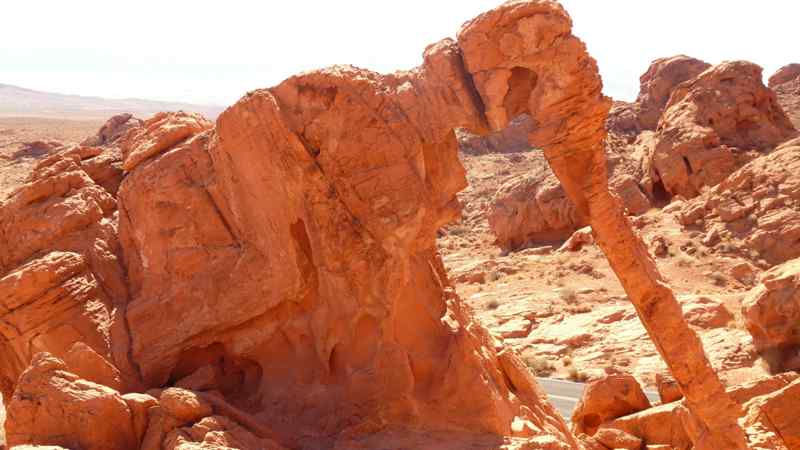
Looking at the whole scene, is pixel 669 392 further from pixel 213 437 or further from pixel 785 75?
pixel 785 75

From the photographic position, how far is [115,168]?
1397cm

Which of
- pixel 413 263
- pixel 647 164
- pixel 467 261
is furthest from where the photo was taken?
pixel 467 261

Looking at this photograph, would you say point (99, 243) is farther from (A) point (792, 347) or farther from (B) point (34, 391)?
(A) point (792, 347)

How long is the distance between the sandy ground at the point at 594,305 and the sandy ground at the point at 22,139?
75.5ft

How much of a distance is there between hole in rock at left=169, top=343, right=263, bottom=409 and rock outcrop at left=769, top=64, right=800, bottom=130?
46.6 meters

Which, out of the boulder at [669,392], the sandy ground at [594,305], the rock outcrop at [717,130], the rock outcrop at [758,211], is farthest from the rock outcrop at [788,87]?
the boulder at [669,392]

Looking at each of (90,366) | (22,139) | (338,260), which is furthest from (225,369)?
(22,139)

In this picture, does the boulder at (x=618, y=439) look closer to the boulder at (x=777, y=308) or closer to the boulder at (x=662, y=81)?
the boulder at (x=777, y=308)

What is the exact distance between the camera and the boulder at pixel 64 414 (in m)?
9.12

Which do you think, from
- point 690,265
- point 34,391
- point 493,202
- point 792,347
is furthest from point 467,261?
point 34,391

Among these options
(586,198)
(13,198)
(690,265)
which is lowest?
(690,265)

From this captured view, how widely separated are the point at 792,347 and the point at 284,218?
12.7 meters

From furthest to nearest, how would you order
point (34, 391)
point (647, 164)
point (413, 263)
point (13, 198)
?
point (647, 164), point (13, 198), point (413, 263), point (34, 391)

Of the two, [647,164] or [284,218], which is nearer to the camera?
[284,218]
